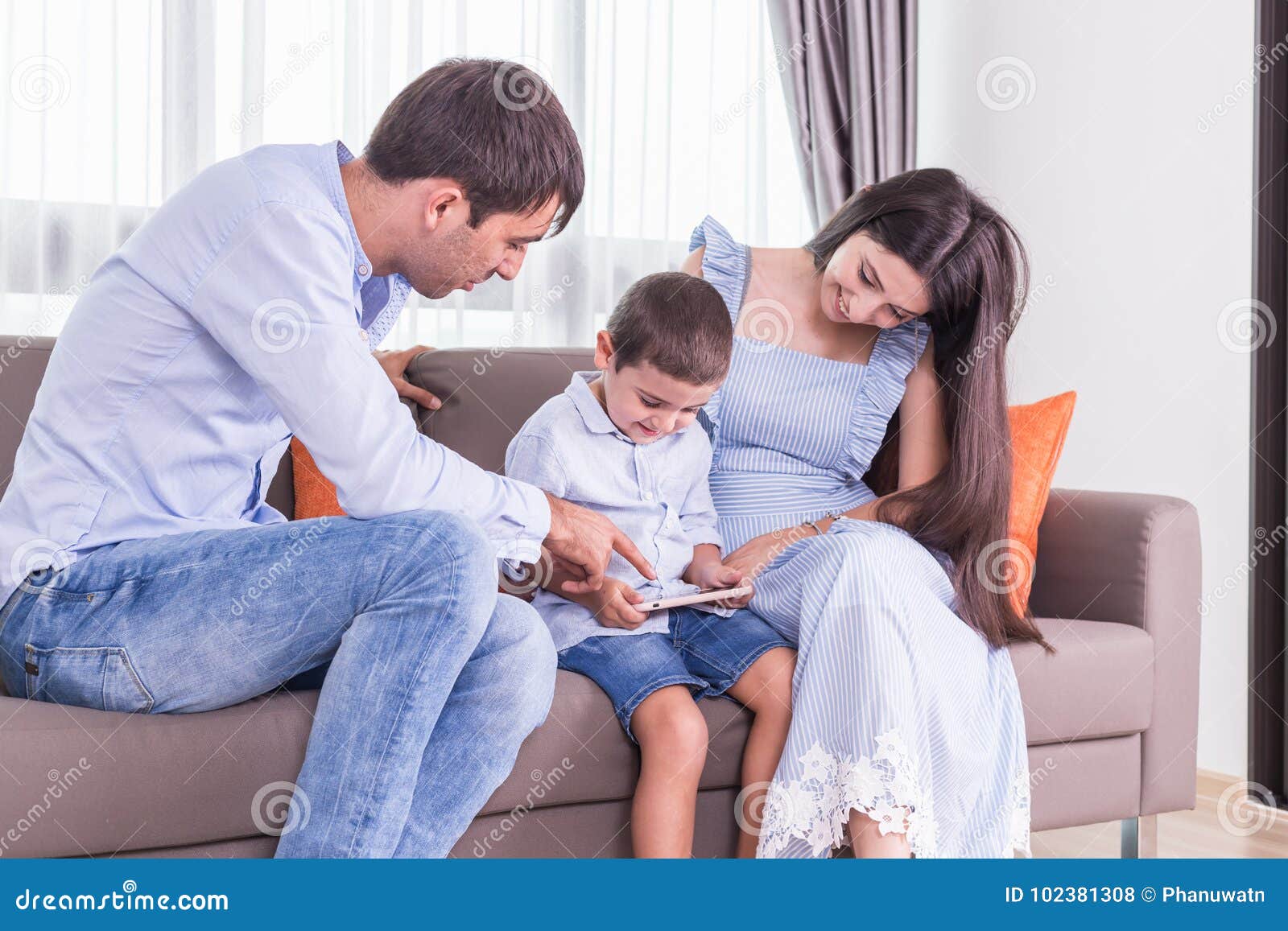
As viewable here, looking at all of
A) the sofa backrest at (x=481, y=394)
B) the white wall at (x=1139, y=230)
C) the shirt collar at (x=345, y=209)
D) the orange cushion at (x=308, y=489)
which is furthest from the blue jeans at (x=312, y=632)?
the white wall at (x=1139, y=230)

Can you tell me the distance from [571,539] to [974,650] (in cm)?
60

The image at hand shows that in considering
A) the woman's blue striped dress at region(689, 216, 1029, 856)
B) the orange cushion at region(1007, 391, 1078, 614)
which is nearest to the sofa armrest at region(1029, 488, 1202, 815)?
the orange cushion at region(1007, 391, 1078, 614)

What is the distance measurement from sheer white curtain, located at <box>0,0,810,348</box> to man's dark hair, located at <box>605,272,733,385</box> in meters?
1.12

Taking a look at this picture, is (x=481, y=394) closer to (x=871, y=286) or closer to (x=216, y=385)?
(x=871, y=286)

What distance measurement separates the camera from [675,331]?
5.05ft

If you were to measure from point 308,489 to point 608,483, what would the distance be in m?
0.53

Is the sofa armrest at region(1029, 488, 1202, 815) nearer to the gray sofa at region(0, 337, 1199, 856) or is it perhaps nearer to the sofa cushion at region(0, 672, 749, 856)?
the gray sofa at region(0, 337, 1199, 856)

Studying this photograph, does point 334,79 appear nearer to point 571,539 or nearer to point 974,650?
point 571,539

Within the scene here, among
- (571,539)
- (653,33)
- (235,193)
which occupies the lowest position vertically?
(571,539)

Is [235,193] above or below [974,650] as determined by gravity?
above

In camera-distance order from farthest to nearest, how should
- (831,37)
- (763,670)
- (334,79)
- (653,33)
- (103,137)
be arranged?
1. (831,37)
2. (653,33)
3. (334,79)
4. (103,137)
5. (763,670)

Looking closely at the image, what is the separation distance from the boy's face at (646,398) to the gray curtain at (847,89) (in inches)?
65.7

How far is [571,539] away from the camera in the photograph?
1319 millimetres

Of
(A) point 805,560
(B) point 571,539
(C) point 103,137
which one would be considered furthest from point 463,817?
(C) point 103,137
